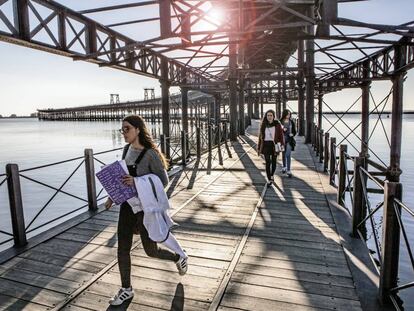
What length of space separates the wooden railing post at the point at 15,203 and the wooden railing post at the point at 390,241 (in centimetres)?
501

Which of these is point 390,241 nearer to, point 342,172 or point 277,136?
point 342,172

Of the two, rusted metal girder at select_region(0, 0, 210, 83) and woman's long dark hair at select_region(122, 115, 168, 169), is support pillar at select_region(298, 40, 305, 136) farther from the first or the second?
woman's long dark hair at select_region(122, 115, 168, 169)

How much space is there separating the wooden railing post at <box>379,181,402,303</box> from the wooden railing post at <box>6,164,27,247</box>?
197 inches

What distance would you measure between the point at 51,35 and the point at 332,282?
868 cm

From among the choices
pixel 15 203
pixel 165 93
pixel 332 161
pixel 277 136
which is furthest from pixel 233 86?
pixel 15 203

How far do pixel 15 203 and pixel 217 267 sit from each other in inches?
130

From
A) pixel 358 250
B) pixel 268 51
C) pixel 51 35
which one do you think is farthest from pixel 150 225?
pixel 268 51

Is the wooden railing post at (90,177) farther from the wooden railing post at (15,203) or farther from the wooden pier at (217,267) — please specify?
the wooden railing post at (15,203)

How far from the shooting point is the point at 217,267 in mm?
4051

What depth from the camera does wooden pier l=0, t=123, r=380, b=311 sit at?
332 cm

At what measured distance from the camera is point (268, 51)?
2056 centimetres

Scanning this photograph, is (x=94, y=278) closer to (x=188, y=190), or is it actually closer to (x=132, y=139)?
(x=132, y=139)

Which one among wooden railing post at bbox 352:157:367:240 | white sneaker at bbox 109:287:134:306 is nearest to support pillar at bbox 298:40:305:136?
wooden railing post at bbox 352:157:367:240

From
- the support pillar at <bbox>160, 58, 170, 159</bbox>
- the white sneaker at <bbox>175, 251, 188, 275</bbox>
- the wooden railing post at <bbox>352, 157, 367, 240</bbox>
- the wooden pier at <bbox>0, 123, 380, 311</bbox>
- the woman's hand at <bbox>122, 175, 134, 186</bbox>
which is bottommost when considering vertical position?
the wooden pier at <bbox>0, 123, 380, 311</bbox>
